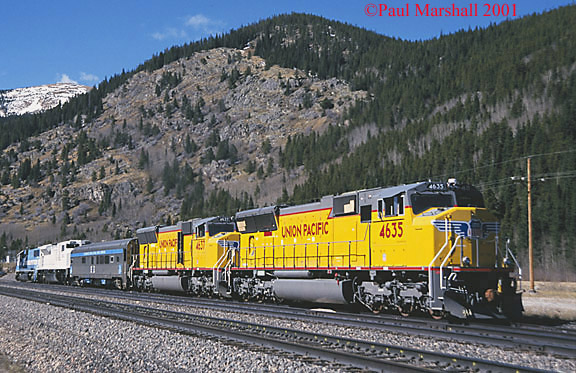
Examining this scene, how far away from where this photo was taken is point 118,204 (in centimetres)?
16375

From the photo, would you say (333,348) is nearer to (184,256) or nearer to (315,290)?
(315,290)

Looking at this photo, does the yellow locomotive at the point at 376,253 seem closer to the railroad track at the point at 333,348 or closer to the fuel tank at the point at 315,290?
the fuel tank at the point at 315,290

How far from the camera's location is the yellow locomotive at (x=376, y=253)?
1545 cm

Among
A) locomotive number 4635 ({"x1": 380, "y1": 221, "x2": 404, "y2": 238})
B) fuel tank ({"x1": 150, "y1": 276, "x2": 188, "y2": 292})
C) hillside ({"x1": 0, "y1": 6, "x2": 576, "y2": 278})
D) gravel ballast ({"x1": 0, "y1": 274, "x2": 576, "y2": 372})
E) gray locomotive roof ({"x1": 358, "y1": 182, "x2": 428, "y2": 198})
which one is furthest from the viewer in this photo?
hillside ({"x1": 0, "y1": 6, "x2": 576, "y2": 278})

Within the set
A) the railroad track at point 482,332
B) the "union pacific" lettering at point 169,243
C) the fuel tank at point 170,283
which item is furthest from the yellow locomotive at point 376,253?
the "union pacific" lettering at point 169,243

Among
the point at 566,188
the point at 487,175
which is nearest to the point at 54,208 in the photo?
the point at 487,175

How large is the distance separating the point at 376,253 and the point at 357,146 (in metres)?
120

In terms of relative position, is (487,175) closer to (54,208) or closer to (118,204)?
(118,204)

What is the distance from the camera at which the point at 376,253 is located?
698 inches

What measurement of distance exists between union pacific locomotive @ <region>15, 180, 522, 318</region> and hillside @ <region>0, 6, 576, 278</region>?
45931mm

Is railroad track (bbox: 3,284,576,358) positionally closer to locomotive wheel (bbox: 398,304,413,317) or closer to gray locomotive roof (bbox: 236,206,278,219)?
locomotive wheel (bbox: 398,304,413,317)

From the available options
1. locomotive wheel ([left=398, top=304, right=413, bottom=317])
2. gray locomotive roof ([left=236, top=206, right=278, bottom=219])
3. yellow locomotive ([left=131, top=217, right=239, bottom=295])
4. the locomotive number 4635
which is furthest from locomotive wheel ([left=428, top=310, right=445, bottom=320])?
yellow locomotive ([left=131, top=217, right=239, bottom=295])

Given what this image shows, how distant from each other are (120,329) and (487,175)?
230 feet

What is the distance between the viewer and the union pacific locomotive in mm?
15469
